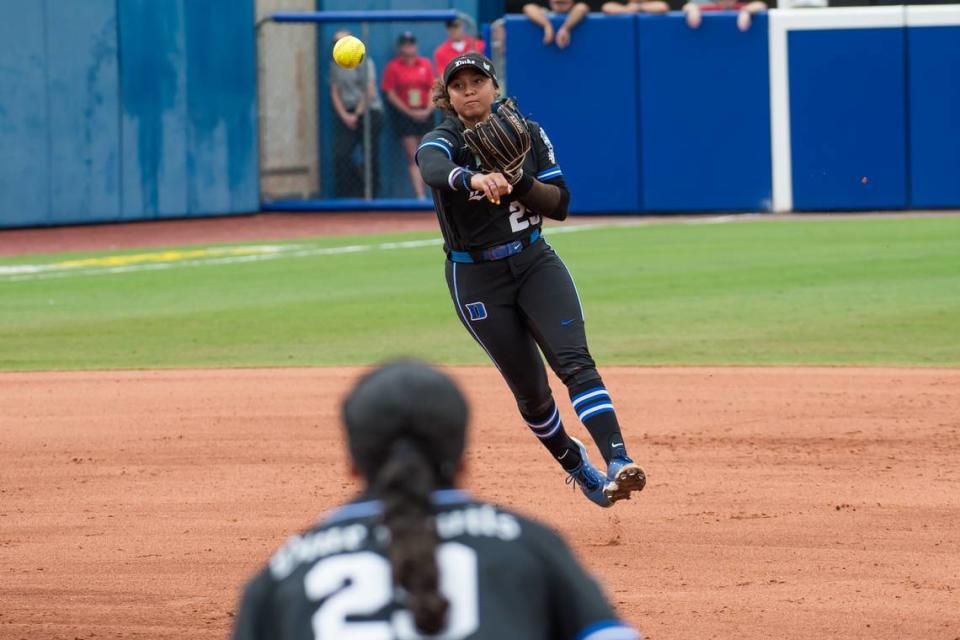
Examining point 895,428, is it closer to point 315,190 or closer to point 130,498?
point 130,498

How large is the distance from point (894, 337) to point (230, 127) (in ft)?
40.3

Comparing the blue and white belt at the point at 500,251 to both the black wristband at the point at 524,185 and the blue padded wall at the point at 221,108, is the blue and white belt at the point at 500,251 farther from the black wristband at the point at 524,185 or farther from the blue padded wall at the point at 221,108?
the blue padded wall at the point at 221,108

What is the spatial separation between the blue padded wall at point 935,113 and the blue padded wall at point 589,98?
11.2ft

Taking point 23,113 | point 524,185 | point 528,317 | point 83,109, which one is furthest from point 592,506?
point 83,109

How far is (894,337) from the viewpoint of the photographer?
38.1 feet

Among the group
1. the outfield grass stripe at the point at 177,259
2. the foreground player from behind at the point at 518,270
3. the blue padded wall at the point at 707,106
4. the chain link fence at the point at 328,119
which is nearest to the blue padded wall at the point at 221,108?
the chain link fence at the point at 328,119

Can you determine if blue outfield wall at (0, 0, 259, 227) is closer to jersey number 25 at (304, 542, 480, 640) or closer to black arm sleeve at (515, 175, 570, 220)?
black arm sleeve at (515, 175, 570, 220)

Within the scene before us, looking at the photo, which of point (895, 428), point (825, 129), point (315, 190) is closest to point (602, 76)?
point (825, 129)

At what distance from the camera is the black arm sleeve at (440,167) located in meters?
6.18

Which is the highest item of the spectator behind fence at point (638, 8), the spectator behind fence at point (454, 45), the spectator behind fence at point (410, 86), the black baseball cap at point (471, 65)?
the spectator behind fence at point (638, 8)

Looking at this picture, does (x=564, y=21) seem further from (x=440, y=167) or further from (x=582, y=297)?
(x=440, y=167)

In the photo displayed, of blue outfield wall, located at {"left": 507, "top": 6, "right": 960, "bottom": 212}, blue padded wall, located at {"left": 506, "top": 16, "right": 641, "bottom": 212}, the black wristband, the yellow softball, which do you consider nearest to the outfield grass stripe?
blue padded wall, located at {"left": 506, "top": 16, "right": 641, "bottom": 212}

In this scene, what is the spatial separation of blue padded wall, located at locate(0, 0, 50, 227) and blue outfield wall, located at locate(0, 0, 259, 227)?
1 centimetres

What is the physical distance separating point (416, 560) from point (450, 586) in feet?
0.34
